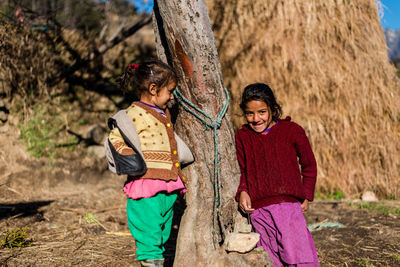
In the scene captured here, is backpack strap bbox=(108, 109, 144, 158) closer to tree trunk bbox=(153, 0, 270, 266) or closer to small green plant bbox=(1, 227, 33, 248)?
tree trunk bbox=(153, 0, 270, 266)

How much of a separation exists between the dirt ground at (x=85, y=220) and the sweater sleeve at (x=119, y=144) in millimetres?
1178

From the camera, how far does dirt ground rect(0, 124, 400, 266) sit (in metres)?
2.79

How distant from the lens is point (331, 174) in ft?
15.1

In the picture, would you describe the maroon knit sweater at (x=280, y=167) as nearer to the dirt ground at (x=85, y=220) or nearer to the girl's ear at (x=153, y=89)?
the girl's ear at (x=153, y=89)

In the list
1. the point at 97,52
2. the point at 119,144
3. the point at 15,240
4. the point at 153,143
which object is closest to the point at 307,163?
the point at 153,143

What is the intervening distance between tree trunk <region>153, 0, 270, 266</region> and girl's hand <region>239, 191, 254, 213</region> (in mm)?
78

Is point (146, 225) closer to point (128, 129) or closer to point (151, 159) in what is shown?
point (151, 159)

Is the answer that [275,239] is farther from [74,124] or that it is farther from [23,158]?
[74,124]

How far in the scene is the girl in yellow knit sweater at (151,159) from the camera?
6.78 feet

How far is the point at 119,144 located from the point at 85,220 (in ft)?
6.56

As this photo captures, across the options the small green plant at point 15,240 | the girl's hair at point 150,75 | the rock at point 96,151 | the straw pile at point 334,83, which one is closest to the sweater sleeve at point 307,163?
the girl's hair at point 150,75

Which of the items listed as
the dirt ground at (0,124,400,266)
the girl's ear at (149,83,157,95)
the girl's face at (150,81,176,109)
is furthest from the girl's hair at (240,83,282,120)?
the dirt ground at (0,124,400,266)

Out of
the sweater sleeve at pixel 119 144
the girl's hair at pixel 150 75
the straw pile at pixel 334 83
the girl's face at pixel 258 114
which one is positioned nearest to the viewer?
the sweater sleeve at pixel 119 144

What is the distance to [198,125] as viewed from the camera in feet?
7.61
